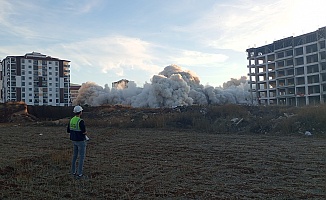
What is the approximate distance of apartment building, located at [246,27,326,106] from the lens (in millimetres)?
54906

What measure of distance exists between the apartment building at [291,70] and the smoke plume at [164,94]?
29.5 feet

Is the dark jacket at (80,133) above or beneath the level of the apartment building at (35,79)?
beneath

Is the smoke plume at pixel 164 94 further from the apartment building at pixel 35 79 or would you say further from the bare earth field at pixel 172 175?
the bare earth field at pixel 172 175

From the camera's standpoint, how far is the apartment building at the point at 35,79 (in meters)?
80.4

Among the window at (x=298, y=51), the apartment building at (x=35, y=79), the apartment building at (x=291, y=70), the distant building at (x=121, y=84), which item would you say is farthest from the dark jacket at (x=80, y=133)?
the distant building at (x=121, y=84)

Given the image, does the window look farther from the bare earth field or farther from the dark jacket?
the dark jacket

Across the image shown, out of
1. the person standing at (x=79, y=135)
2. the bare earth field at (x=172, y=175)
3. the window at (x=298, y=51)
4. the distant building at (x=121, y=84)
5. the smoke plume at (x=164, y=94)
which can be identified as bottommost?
the bare earth field at (x=172, y=175)

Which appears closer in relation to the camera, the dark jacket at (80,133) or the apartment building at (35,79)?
the dark jacket at (80,133)

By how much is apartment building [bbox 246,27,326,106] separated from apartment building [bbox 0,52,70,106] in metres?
46.9

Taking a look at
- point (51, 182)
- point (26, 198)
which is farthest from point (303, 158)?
point (26, 198)

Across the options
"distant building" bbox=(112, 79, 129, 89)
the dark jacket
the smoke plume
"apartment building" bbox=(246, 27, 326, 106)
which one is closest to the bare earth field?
the dark jacket

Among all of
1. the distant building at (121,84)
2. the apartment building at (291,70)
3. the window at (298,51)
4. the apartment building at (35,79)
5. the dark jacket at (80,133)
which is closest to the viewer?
the dark jacket at (80,133)

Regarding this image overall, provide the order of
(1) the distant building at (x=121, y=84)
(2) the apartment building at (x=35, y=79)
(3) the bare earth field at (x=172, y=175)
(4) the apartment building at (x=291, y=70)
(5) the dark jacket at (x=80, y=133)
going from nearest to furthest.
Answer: (3) the bare earth field at (x=172, y=175), (5) the dark jacket at (x=80, y=133), (4) the apartment building at (x=291, y=70), (2) the apartment building at (x=35, y=79), (1) the distant building at (x=121, y=84)

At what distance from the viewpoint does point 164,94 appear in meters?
70.4
